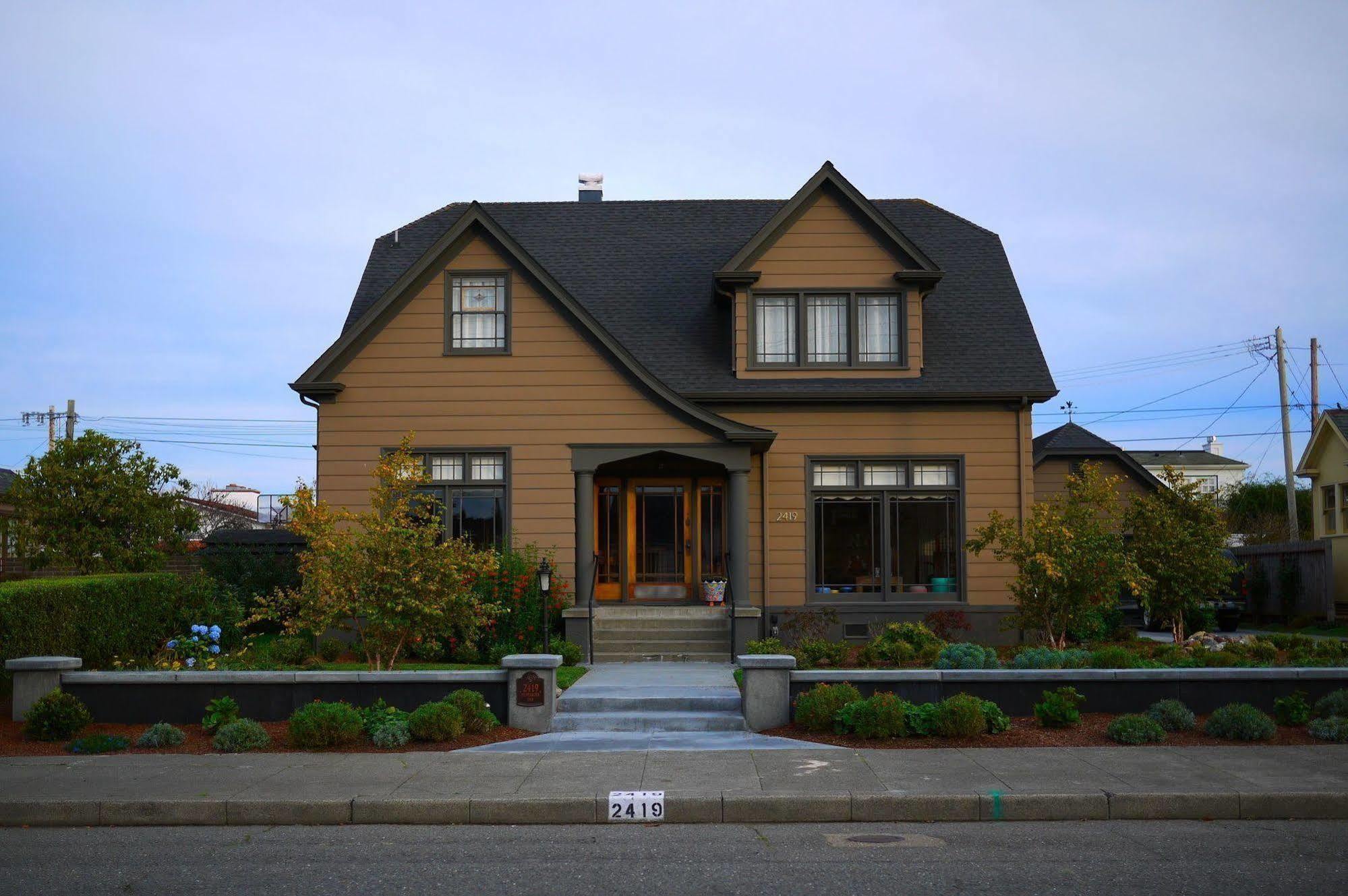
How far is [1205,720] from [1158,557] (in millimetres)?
6710

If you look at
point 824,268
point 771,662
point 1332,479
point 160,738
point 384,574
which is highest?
point 824,268

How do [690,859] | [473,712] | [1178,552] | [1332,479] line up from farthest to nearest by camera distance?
[1332,479] < [1178,552] < [473,712] < [690,859]

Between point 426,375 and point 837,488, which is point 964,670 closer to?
point 837,488

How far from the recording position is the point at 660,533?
20859mm

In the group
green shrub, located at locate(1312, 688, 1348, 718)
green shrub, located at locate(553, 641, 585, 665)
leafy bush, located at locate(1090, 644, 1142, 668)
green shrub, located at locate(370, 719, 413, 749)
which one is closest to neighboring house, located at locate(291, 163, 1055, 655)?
green shrub, located at locate(553, 641, 585, 665)

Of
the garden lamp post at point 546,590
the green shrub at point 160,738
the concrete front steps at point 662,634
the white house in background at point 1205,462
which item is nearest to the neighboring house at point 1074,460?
the concrete front steps at point 662,634

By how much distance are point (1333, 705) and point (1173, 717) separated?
1.79m

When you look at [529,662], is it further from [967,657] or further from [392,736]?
[967,657]

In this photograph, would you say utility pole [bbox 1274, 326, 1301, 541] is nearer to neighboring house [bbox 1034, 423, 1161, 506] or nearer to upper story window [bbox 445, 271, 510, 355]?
neighboring house [bbox 1034, 423, 1161, 506]

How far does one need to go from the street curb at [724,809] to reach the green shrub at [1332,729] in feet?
8.98

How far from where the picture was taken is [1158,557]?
739 inches

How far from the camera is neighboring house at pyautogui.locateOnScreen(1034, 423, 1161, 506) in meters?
28.5

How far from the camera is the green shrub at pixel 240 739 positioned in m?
11.8

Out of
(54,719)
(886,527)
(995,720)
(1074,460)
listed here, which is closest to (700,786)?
(995,720)
